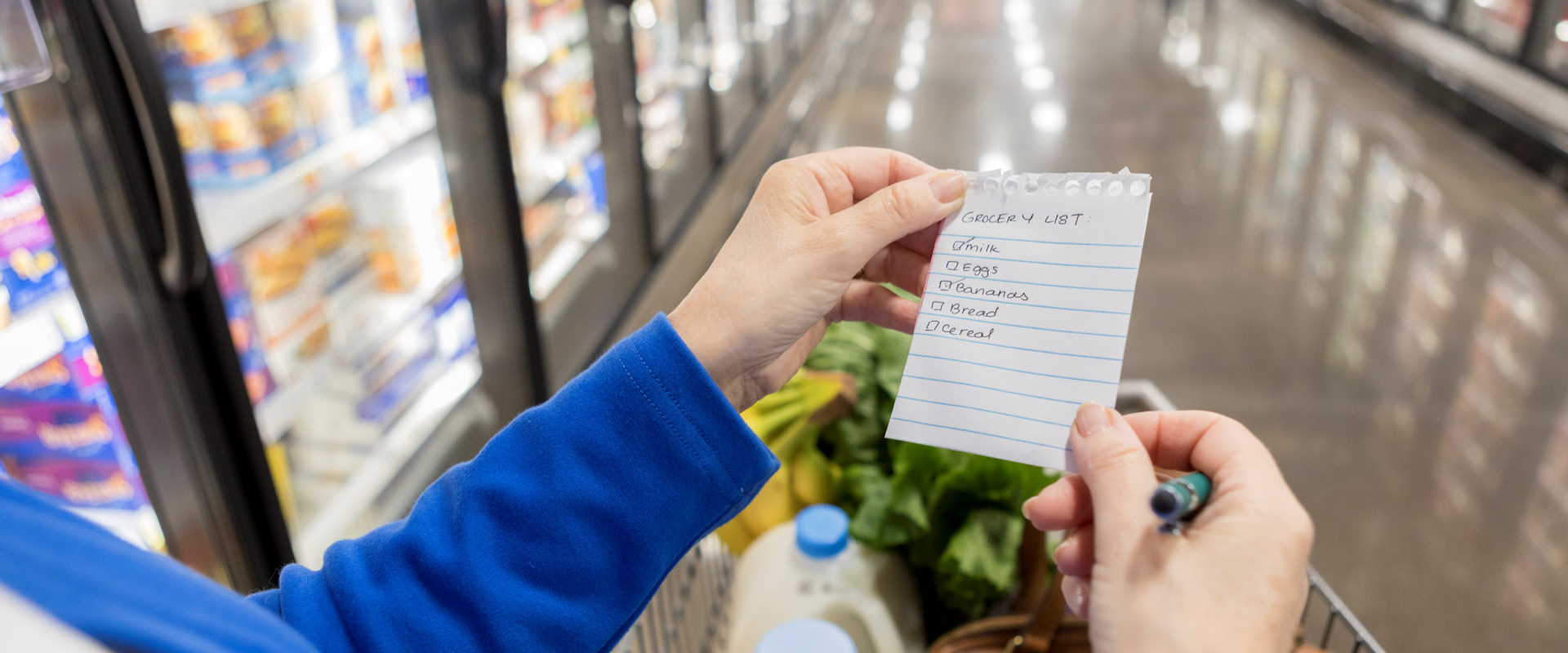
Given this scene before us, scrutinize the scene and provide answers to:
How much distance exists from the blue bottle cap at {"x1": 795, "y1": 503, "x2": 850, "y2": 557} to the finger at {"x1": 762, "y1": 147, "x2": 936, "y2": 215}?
0.61m

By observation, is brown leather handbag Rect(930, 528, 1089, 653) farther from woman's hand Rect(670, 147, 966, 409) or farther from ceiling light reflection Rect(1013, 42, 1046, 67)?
ceiling light reflection Rect(1013, 42, 1046, 67)

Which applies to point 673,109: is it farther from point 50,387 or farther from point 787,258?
point 787,258

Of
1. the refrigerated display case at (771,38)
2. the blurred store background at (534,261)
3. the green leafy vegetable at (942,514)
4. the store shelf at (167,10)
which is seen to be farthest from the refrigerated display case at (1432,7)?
the store shelf at (167,10)

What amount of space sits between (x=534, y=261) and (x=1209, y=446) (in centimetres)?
252

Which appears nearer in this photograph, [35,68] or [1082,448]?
[1082,448]

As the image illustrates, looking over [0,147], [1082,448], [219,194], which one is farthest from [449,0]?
[1082,448]

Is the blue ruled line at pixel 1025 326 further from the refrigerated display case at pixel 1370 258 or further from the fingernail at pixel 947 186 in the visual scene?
the refrigerated display case at pixel 1370 258

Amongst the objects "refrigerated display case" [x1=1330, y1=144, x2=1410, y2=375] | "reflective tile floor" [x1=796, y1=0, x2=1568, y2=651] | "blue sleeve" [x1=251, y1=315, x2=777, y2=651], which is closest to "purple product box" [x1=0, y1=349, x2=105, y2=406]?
"blue sleeve" [x1=251, y1=315, x2=777, y2=651]

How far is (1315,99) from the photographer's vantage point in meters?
6.39

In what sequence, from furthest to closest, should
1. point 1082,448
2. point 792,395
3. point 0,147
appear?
point 792,395 < point 0,147 < point 1082,448

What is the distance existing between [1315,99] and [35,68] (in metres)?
7.11

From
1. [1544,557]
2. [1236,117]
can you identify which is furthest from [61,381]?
[1236,117]

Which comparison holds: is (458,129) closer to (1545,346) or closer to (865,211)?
(865,211)

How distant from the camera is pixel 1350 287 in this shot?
358 cm
